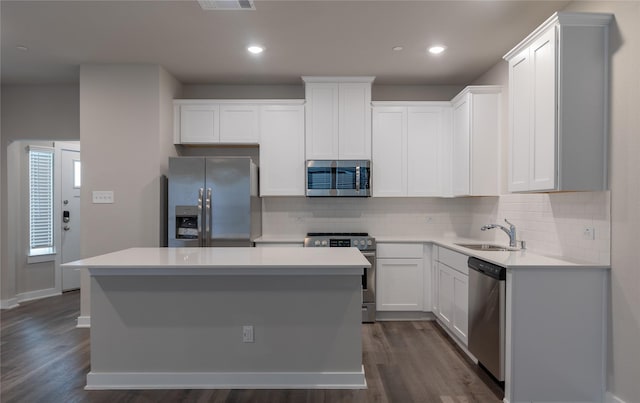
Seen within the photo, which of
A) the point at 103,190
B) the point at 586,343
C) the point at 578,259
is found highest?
the point at 103,190

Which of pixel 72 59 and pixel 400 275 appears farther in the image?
pixel 400 275

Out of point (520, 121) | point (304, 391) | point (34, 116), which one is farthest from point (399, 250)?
point (34, 116)

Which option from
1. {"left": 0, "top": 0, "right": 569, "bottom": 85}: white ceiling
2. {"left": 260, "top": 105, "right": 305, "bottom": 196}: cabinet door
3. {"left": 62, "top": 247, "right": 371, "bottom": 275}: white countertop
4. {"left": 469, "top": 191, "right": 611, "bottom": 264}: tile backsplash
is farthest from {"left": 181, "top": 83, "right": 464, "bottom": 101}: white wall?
{"left": 62, "top": 247, "right": 371, "bottom": 275}: white countertop

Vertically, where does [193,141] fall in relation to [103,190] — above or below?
above

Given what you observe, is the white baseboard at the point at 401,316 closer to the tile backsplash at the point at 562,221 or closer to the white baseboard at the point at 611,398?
the tile backsplash at the point at 562,221

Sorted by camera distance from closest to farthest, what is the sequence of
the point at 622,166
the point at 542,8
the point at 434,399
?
1. the point at 622,166
2. the point at 434,399
3. the point at 542,8

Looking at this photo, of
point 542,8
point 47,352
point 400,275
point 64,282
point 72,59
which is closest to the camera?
point 542,8

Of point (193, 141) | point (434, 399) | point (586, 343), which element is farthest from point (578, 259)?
point (193, 141)

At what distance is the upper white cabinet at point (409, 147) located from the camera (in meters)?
4.52

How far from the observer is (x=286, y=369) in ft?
8.88

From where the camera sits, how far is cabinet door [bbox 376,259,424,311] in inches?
169

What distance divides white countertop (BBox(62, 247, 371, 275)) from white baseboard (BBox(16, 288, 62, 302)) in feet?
11.5

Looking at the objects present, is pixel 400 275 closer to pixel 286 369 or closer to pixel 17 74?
pixel 286 369

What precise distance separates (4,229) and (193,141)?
282 cm
